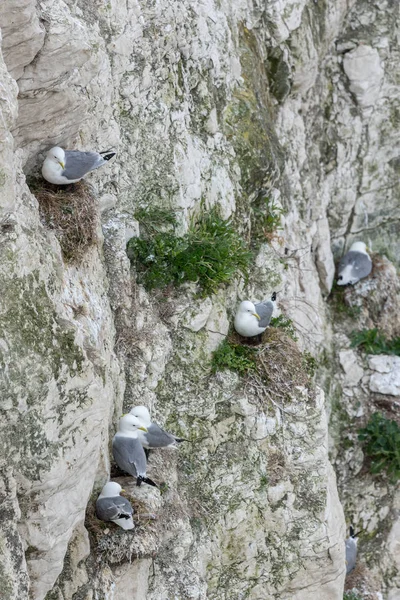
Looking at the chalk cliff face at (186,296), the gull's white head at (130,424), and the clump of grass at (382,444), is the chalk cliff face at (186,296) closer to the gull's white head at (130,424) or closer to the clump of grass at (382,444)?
the gull's white head at (130,424)

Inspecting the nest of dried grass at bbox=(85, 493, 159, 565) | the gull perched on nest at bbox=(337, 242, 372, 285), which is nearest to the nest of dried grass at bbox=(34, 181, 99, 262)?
the nest of dried grass at bbox=(85, 493, 159, 565)

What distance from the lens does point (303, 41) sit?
11.3 metres

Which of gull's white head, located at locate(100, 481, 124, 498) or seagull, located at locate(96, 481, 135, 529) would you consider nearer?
seagull, located at locate(96, 481, 135, 529)

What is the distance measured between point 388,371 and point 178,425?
16.3 ft

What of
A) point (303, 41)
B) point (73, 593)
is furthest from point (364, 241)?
point (73, 593)

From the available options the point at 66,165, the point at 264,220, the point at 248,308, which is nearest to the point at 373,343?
the point at 264,220

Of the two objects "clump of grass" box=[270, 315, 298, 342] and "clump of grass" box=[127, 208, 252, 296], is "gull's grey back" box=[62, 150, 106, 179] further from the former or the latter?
"clump of grass" box=[270, 315, 298, 342]

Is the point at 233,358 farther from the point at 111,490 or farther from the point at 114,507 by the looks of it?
the point at 114,507

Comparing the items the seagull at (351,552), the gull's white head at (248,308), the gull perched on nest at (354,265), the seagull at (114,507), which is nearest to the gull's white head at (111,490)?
the seagull at (114,507)

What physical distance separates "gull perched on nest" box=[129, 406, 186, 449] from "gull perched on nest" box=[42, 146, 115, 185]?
2.10 m

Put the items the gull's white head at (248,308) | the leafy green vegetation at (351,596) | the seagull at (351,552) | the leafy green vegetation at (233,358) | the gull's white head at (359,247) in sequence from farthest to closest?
the gull's white head at (359,247) < the seagull at (351,552) < the leafy green vegetation at (351,596) < the gull's white head at (248,308) < the leafy green vegetation at (233,358)

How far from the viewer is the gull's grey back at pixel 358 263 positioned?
1238cm

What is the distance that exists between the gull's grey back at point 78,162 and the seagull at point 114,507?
8.47 feet

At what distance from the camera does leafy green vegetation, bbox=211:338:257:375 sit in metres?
8.18
